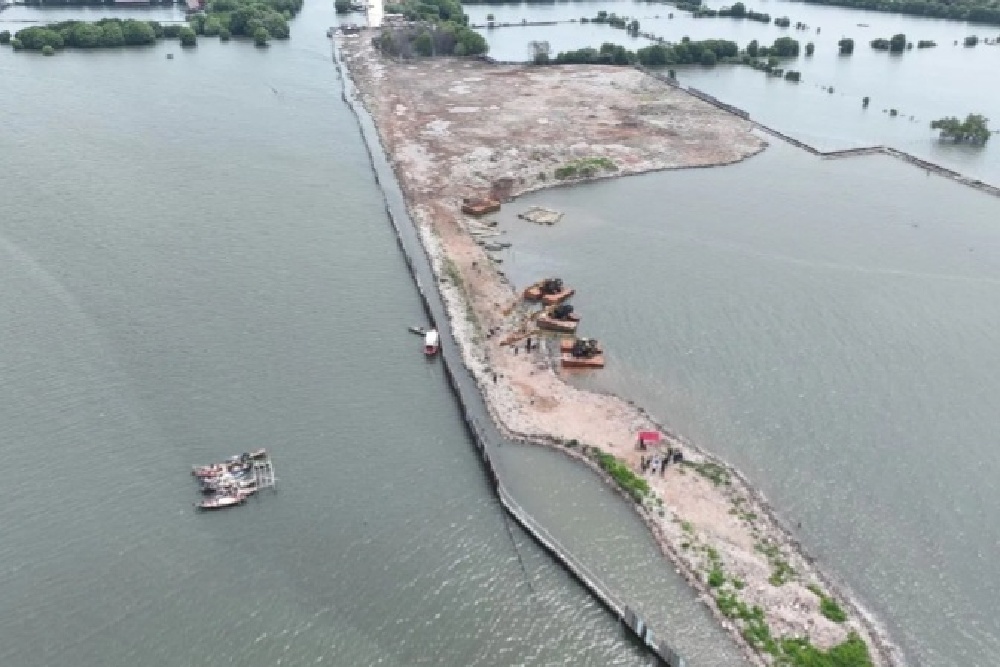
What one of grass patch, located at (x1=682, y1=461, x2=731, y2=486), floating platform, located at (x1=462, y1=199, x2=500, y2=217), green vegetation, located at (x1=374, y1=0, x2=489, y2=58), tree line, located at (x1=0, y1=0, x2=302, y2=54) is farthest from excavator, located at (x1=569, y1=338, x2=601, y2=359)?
tree line, located at (x1=0, y1=0, x2=302, y2=54)

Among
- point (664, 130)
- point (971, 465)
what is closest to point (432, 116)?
point (664, 130)

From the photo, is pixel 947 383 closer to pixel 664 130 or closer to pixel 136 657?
pixel 136 657

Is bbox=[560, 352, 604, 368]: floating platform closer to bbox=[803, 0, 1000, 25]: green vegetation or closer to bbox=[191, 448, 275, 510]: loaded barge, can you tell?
bbox=[191, 448, 275, 510]: loaded barge

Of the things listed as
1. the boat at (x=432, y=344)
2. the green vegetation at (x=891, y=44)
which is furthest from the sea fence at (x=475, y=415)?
the green vegetation at (x=891, y=44)

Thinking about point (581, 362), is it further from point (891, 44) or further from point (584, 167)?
point (891, 44)

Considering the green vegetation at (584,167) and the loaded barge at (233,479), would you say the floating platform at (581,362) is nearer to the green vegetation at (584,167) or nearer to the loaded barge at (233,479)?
the loaded barge at (233,479)

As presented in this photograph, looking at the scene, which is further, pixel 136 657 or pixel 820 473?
pixel 820 473
